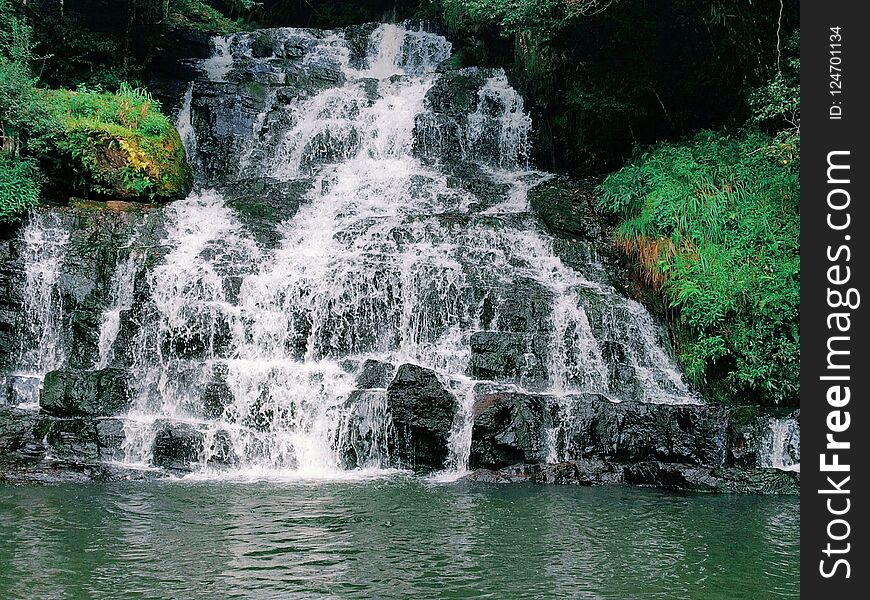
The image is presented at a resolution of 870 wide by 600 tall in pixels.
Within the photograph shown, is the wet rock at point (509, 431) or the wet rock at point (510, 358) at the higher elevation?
the wet rock at point (510, 358)

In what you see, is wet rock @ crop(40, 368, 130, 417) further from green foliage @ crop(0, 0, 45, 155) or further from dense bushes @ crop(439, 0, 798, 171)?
dense bushes @ crop(439, 0, 798, 171)

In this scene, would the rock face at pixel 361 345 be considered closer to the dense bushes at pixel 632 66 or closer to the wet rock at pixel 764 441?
the wet rock at pixel 764 441

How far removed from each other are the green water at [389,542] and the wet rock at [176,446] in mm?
979

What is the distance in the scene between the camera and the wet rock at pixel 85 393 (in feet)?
33.1

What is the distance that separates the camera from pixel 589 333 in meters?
11.7

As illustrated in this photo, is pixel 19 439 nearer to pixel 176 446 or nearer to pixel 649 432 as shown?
pixel 176 446

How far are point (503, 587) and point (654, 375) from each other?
7005 millimetres

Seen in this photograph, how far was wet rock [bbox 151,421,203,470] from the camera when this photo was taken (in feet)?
31.0

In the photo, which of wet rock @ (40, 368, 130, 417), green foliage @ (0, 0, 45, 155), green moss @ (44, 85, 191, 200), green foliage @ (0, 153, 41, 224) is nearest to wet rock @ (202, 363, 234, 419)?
wet rock @ (40, 368, 130, 417)

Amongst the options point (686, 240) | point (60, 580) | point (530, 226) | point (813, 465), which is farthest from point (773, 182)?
point (60, 580)

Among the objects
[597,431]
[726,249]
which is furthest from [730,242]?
[597,431]

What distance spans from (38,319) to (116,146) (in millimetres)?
4141

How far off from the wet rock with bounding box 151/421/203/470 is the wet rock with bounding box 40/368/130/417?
1132mm

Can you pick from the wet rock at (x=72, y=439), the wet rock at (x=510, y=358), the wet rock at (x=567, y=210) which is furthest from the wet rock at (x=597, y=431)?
the wet rock at (x=567, y=210)
